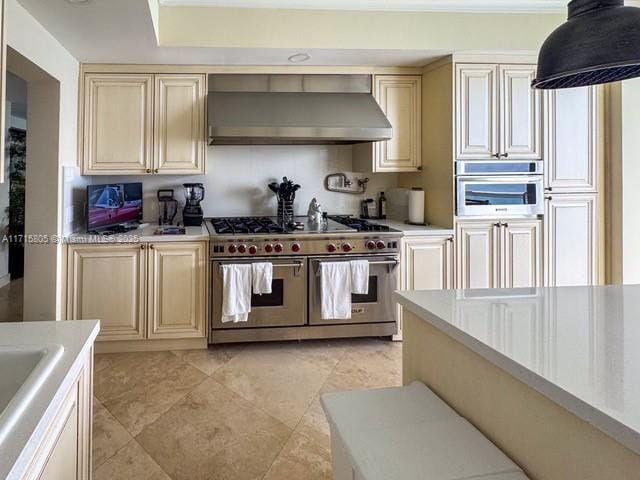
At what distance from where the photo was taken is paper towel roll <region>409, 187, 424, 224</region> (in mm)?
4051

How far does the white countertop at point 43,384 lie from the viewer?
0.77 m

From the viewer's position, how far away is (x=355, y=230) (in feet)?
12.2

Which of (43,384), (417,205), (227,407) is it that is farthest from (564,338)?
(417,205)

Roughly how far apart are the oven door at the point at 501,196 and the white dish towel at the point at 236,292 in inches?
67.9

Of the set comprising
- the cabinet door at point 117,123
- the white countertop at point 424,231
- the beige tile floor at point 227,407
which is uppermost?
the cabinet door at point 117,123

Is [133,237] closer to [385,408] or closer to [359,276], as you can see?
[359,276]

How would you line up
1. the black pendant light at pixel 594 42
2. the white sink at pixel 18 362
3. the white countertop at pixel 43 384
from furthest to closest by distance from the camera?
1. the black pendant light at pixel 594 42
2. the white sink at pixel 18 362
3. the white countertop at pixel 43 384

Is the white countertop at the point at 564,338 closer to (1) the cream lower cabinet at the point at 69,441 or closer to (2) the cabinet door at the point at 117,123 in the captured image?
(1) the cream lower cabinet at the point at 69,441

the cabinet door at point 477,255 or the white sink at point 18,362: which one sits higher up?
the cabinet door at point 477,255

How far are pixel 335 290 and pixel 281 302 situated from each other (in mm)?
428

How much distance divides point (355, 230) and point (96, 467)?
233 centimetres

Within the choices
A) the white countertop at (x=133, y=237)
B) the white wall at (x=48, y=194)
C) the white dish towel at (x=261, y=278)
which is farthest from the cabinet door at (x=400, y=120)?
the white wall at (x=48, y=194)

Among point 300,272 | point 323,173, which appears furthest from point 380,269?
point 323,173

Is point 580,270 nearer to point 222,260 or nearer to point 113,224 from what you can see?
point 222,260
